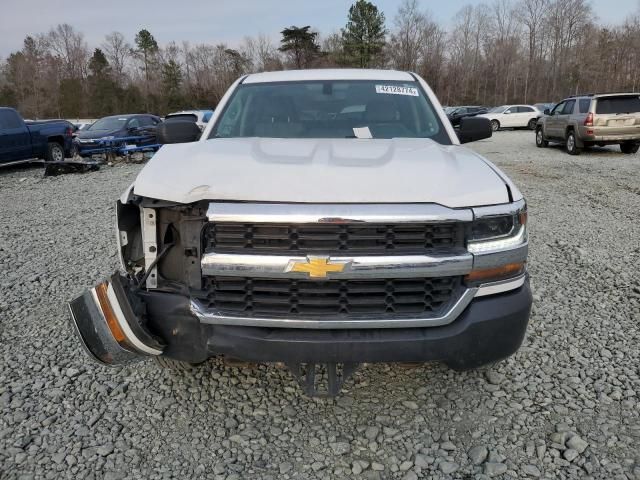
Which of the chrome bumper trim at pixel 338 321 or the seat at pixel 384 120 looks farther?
the seat at pixel 384 120

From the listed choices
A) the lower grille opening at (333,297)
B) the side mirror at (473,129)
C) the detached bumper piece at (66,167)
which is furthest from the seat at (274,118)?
the detached bumper piece at (66,167)

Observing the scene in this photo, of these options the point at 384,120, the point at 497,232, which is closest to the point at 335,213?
the point at 497,232

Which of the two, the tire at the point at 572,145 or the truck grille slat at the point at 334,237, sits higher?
the truck grille slat at the point at 334,237

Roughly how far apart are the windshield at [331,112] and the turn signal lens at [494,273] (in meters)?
1.39

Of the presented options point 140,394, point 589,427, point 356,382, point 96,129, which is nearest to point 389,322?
point 356,382

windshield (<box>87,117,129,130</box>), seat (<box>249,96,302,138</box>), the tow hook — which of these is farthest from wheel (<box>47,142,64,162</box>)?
the tow hook

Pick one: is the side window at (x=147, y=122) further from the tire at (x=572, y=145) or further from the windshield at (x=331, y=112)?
the windshield at (x=331, y=112)

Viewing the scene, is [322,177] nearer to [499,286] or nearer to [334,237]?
[334,237]

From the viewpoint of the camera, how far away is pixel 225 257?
208 centimetres

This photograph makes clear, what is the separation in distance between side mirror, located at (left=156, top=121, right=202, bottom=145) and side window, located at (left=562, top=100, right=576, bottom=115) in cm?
1393

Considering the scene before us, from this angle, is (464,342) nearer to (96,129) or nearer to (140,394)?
(140,394)

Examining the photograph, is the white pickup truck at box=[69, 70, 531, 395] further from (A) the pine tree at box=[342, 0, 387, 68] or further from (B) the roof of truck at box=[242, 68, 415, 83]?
(A) the pine tree at box=[342, 0, 387, 68]

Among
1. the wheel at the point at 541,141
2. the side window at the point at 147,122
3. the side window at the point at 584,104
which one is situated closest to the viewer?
the side window at the point at 584,104

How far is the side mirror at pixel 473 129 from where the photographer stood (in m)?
3.88
